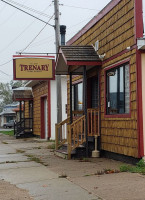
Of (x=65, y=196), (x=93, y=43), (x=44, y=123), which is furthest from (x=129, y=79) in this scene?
(x=44, y=123)

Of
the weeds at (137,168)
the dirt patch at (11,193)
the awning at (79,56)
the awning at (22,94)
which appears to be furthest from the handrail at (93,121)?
the awning at (22,94)

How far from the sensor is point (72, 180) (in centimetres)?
762

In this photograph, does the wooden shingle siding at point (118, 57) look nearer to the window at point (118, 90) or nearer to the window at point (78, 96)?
the window at point (118, 90)

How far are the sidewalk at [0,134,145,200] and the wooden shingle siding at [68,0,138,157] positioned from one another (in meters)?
0.68

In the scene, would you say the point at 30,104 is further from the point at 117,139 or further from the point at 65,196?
the point at 65,196

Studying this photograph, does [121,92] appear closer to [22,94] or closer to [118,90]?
[118,90]

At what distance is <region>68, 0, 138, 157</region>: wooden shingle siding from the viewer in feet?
30.6

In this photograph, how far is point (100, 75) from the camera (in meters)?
11.8

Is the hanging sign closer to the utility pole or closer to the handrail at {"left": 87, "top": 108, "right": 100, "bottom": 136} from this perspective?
the utility pole

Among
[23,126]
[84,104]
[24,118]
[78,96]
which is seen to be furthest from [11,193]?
[23,126]

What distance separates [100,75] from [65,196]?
619cm

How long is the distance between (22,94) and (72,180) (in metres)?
18.9

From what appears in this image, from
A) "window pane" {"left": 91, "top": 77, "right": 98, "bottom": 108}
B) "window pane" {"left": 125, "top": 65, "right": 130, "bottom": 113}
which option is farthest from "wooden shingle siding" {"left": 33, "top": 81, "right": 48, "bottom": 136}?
"window pane" {"left": 125, "top": 65, "right": 130, "bottom": 113}

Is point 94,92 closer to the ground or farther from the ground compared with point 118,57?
closer to the ground
